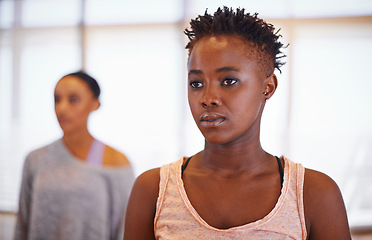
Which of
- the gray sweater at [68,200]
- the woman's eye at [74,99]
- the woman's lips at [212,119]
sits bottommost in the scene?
the gray sweater at [68,200]

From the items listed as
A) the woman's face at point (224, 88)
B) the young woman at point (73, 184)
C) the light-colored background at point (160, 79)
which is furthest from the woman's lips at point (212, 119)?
the light-colored background at point (160, 79)

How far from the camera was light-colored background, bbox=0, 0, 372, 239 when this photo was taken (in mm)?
1405

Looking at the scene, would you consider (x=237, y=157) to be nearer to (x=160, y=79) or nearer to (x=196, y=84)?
(x=196, y=84)

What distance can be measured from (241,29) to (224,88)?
10 cm

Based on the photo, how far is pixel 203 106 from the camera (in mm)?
532

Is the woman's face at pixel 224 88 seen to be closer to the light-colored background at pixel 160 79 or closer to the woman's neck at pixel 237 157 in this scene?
the woman's neck at pixel 237 157

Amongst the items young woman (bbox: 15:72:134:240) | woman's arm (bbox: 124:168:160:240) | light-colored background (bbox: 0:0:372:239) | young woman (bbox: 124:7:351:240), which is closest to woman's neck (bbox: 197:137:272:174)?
young woman (bbox: 124:7:351:240)

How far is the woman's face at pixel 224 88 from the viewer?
0.53m

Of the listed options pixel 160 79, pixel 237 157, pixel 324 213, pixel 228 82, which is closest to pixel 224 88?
pixel 228 82

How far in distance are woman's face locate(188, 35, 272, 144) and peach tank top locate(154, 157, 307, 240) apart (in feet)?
0.35

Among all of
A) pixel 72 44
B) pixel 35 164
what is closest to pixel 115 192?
pixel 35 164

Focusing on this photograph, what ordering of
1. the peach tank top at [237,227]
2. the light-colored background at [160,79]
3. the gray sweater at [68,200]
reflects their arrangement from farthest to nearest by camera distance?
the light-colored background at [160,79], the gray sweater at [68,200], the peach tank top at [237,227]

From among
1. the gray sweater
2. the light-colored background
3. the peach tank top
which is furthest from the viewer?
the light-colored background

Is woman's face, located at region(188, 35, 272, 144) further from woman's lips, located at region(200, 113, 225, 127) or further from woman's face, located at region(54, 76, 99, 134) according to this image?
woman's face, located at region(54, 76, 99, 134)
